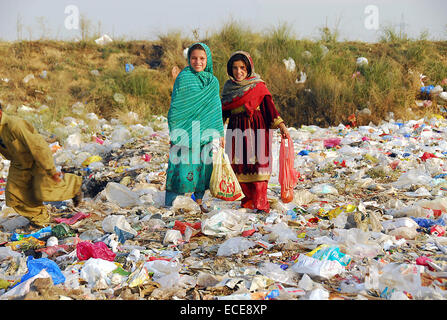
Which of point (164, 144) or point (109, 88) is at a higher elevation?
point (109, 88)

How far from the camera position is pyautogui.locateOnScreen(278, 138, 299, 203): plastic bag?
4137 millimetres

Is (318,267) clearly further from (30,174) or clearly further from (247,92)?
(30,174)

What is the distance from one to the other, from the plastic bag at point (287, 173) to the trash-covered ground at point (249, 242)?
17 centimetres

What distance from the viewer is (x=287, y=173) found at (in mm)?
4148

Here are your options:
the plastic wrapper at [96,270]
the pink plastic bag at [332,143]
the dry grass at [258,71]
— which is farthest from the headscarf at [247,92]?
the dry grass at [258,71]

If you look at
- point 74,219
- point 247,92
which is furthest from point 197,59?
point 74,219

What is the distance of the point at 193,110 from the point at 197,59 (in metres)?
0.48

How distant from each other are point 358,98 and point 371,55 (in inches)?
134

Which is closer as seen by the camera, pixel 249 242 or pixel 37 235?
pixel 249 242

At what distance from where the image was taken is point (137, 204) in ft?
15.4

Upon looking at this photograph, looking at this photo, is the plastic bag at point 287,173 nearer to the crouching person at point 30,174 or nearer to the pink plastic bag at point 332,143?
the crouching person at point 30,174

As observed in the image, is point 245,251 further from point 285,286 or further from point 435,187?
point 435,187

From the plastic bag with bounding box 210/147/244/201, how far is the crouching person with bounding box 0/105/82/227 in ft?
3.88
